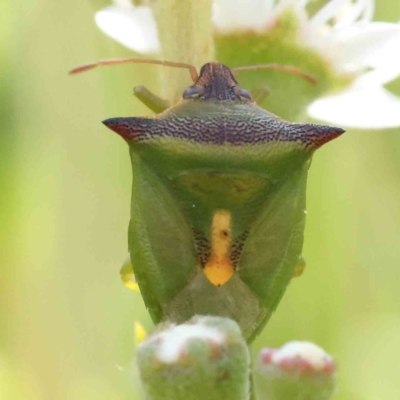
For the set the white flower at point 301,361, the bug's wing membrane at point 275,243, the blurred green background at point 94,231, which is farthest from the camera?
the blurred green background at point 94,231

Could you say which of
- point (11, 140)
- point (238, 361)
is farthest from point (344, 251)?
point (238, 361)

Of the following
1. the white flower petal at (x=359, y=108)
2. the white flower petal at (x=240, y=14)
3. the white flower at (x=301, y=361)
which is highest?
the white flower petal at (x=240, y=14)

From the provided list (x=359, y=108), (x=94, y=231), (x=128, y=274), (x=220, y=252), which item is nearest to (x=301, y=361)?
(x=220, y=252)

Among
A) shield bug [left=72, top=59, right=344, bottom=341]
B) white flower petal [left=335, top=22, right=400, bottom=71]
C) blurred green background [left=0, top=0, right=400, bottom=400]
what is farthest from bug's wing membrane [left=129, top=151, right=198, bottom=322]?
blurred green background [left=0, top=0, right=400, bottom=400]

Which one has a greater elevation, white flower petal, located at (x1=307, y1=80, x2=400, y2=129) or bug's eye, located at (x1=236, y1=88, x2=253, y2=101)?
white flower petal, located at (x1=307, y1=80, x2=400, y2=129)

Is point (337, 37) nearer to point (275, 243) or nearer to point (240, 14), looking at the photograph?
point (240, 14)

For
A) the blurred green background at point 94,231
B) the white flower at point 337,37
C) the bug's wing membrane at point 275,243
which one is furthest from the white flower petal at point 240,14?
the blurred green background at point 94,231

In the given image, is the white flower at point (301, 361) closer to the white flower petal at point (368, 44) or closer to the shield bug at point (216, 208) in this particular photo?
the shield bug at point (216, 208)

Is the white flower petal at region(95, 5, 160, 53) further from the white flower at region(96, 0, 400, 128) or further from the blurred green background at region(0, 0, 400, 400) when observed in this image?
the blurred green background at region(0, 0, 400, 400)
